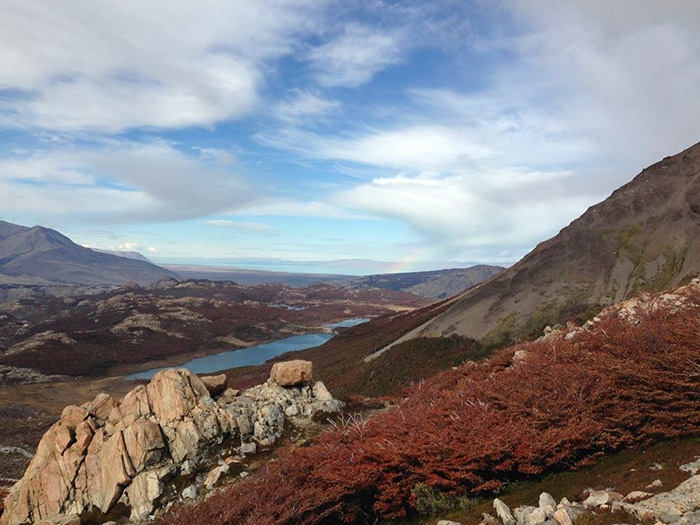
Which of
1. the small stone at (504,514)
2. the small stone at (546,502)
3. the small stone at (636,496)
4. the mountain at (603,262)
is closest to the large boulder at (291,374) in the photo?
the small stone at (504,514)

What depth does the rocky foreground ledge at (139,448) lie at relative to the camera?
20172 mm

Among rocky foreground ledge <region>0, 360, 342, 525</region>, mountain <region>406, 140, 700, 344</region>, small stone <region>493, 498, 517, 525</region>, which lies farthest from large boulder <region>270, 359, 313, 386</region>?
mountain <region>406, 140, 700, 344</region>

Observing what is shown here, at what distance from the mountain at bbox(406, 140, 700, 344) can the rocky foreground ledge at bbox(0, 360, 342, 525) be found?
143 ft

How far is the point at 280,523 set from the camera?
43.5ft

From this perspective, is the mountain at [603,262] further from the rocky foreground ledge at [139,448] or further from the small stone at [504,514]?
the small stone at [504,514]

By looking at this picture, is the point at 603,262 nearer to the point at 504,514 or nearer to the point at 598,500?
the point at 598,500

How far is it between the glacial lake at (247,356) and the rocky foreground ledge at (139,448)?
88.3 m

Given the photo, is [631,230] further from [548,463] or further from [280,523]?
[280,523]

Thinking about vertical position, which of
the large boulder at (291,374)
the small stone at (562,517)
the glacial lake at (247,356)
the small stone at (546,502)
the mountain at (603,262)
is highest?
the mountain at (603,262)

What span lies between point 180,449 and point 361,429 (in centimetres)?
986

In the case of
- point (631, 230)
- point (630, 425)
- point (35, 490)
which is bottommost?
point (35, 490)

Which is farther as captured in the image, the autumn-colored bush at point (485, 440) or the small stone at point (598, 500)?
the autumn-colored bush at point (485, 440)

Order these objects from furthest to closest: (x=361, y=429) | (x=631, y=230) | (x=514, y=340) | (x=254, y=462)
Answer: (x=631, y=230)
(x=514, y=340)
(x=254, y=462)
(x=361, y=429)

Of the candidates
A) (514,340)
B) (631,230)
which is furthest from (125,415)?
(631,230)
